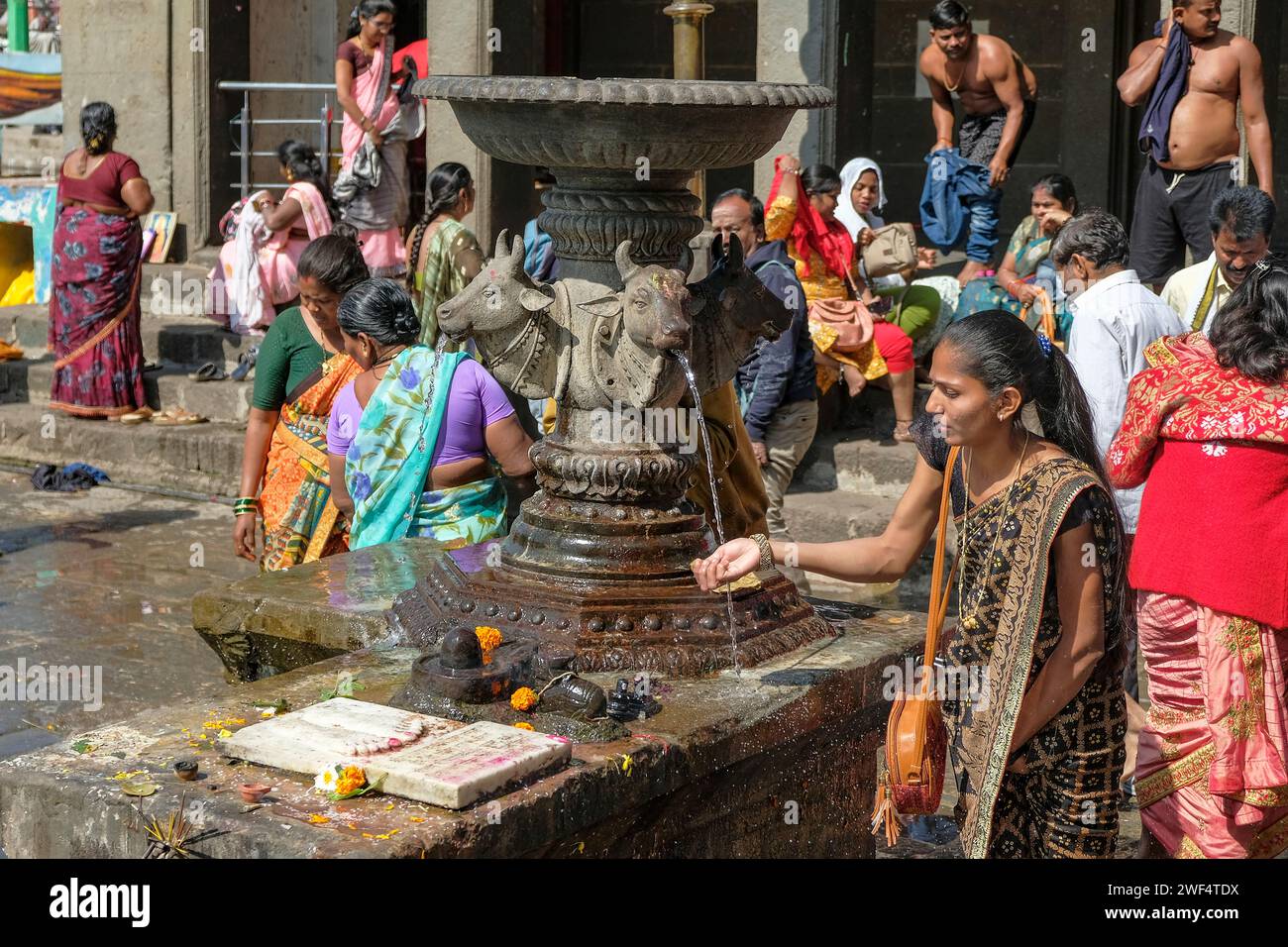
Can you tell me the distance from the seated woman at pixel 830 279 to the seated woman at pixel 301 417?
2.87 m

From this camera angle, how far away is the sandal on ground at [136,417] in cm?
1046

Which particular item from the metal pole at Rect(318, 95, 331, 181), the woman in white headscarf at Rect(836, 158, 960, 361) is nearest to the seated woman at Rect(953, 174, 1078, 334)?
the woman in white headscarf at Rect(836, 158, 960, 361)

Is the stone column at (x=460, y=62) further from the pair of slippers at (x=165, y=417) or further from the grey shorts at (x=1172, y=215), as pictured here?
the grey shorts at (x=1172, y=215)

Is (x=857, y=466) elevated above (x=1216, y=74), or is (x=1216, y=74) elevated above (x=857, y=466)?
(x=1216, y=74)

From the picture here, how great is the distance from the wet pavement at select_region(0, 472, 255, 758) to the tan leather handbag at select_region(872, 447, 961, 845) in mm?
2247

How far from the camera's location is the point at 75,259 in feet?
34.5

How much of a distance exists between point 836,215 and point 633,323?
5.34 meters

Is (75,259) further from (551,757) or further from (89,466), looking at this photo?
(551,757)

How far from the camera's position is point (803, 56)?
360 inches

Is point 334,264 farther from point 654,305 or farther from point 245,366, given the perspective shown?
point 245,366

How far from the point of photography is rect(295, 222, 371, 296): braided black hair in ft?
18.4

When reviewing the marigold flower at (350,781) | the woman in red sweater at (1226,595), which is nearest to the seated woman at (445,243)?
the woman in red sweater at (1226,595)

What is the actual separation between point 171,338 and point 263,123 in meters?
2.18

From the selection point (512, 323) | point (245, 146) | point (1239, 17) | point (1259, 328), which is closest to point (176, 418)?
point (245, 146)
